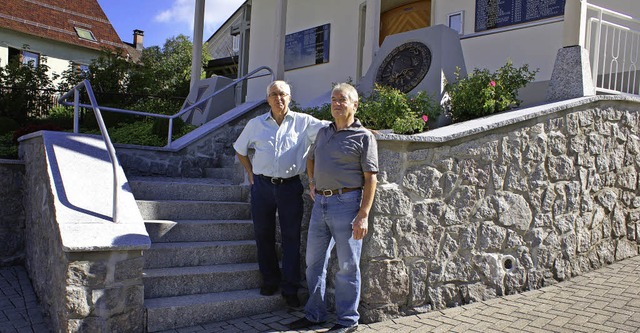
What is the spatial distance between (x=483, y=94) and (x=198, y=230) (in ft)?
10.3

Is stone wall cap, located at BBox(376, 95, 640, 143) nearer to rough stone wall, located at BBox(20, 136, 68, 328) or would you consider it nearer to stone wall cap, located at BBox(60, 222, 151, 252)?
stone wall cap, located at BBox(60, 222, 151, 252)

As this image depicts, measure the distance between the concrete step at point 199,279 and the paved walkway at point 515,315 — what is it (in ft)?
1.10

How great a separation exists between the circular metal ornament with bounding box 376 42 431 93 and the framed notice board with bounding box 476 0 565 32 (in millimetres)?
2144

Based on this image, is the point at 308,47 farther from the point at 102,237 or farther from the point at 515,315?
the point at 102,237

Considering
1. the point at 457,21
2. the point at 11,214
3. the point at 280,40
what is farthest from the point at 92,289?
the point at 457,21

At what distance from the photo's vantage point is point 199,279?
391cm

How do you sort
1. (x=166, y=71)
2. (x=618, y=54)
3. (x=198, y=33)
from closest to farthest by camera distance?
(x=618, y=54) → (x=198, y=33) → (x=166, y=71)

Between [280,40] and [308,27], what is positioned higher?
[308,27]

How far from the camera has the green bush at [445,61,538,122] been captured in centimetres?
510

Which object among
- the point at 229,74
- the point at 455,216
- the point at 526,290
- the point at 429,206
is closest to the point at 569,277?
the point at 526,290

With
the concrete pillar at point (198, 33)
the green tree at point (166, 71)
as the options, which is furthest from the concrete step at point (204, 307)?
the green tree at point (166, 71)

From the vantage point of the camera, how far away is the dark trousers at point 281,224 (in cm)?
385

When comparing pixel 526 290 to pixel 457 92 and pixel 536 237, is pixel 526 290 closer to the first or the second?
pixel 536 237

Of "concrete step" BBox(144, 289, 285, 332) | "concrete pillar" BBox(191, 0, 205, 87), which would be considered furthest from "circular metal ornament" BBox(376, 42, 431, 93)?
"concrete pillar" BBox(191, 0, 205, 87)
